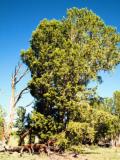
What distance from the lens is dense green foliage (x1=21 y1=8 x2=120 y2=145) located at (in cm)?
3797

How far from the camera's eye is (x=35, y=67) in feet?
134

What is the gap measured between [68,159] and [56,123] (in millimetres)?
6828

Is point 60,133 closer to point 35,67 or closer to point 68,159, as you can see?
point 68,159

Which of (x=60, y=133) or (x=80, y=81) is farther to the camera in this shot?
(x=80, y=81)

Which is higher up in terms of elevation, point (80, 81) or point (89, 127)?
point (80, 81)

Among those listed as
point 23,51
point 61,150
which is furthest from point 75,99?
point 23,51

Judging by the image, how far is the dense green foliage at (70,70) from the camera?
37969 millimetres

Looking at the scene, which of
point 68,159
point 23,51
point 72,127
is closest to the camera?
point 68,159

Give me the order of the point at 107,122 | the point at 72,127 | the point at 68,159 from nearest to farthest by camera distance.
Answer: the point at 68,159, the point at 72,127, the point at 107,122

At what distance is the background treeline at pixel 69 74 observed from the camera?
37938mm

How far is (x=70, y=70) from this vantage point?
1517 inches

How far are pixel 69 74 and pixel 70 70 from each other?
1.60ft

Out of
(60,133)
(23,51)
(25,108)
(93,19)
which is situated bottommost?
(60,133)

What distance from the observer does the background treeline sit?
37938 millimetres
